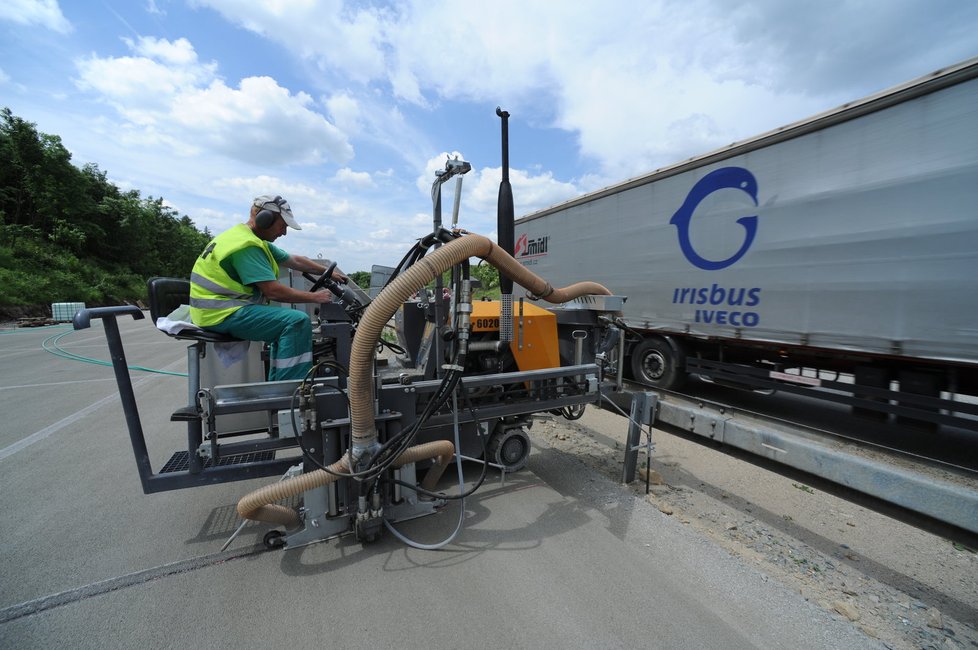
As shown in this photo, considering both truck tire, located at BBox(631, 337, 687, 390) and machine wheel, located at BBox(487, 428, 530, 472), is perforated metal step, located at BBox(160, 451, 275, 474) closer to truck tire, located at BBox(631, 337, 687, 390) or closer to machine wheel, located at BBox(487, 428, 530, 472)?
machine wheel, located at BBox(487, 428, 530, 472)

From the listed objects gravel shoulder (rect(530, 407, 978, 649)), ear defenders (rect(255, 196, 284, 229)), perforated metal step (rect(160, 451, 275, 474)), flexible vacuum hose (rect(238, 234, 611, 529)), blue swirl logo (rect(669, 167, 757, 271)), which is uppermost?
blue swirl logo (rect(669, 167, 757, 271))

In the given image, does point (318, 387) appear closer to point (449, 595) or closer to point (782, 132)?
point (449, 595)

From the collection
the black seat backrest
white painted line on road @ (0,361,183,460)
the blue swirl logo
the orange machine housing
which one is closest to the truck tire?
the blue swirl logo

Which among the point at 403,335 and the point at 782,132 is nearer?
the point at 403,335

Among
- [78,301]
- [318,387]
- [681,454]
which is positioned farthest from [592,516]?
[78,301]

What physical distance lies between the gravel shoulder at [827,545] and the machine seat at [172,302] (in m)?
2.61

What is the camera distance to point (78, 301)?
2211 centimetres

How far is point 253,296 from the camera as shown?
2.75 meters

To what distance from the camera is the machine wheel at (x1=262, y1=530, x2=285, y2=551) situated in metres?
2.58

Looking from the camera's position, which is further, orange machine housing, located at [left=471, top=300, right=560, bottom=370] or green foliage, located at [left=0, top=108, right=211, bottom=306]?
green foliage, located at [left=0, top=108, right=211, bottom=306]

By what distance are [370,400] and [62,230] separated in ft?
124

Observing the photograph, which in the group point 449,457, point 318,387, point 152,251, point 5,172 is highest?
point 5,172

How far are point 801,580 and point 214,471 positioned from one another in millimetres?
3464

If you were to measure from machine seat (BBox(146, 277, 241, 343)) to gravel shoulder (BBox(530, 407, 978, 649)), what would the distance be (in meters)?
2.61
